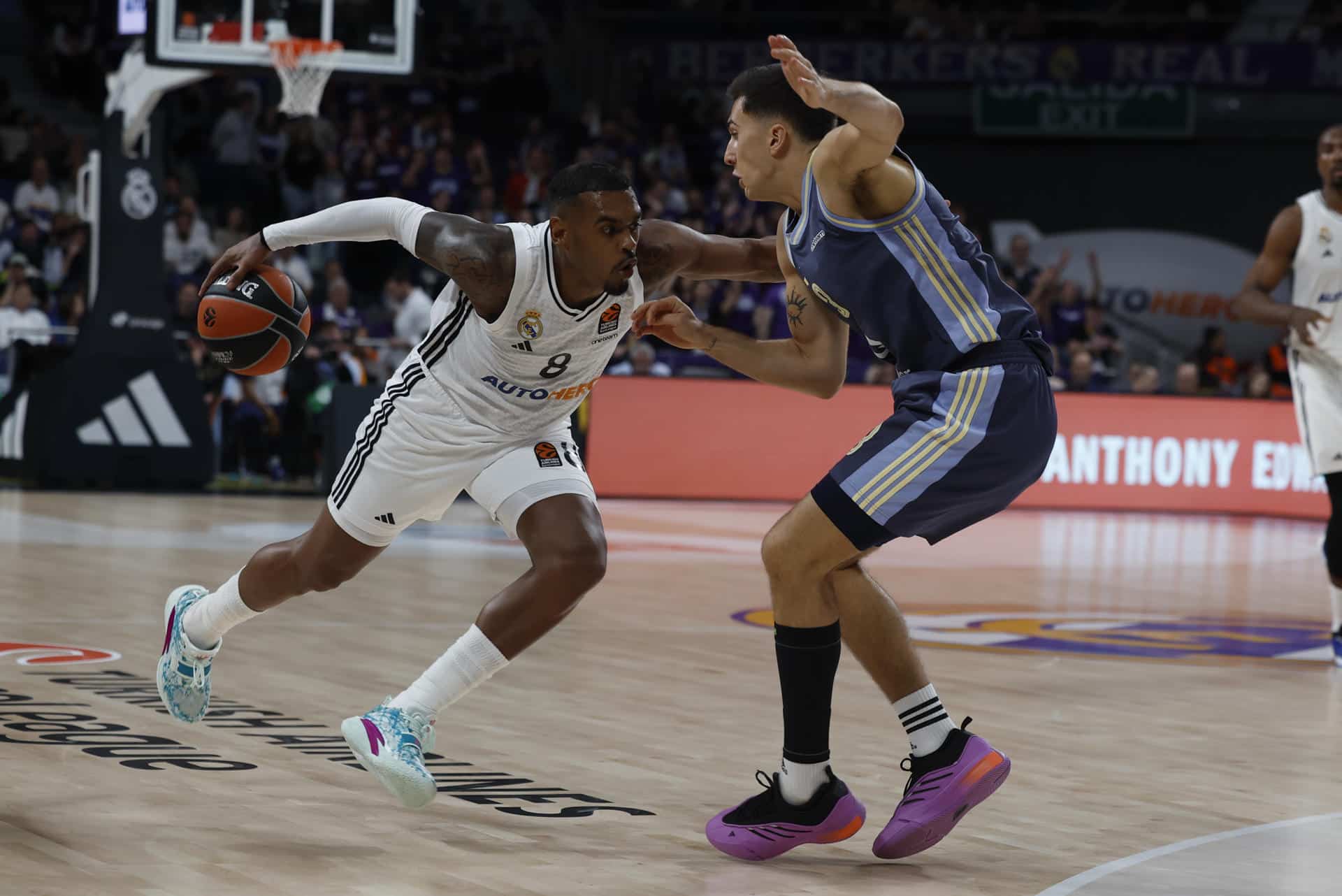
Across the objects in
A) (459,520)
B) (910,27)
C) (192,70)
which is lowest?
(459,520)

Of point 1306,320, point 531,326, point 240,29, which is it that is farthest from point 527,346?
point 240,29

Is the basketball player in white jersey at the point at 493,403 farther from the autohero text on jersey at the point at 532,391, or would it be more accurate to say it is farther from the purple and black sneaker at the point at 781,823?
the purple and black sneaker at the point at 781,823

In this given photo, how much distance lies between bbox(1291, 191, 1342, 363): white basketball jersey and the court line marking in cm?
350

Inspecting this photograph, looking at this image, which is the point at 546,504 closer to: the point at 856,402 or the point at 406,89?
the point at 856,402

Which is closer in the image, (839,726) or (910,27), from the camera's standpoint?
(839,726)

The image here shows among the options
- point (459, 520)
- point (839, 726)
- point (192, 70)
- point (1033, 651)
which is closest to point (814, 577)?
point (839, 726)

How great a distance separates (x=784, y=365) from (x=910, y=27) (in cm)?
1935

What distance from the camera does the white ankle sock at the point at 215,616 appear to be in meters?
4.97

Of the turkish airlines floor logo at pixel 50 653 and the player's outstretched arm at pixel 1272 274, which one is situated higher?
the player's outstretched arm at pixel 1272 274

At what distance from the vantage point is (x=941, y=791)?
162 inches

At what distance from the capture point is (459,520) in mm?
13352

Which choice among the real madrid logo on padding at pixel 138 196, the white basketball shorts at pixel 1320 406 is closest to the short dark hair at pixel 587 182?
the white basketball shorts at pixel 1320 406

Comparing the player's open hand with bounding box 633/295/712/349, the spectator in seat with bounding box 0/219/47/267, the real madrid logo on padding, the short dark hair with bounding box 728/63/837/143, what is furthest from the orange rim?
the player's open hand with bounding box 633/295/712/349

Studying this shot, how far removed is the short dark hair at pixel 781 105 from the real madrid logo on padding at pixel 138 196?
11.2 m
